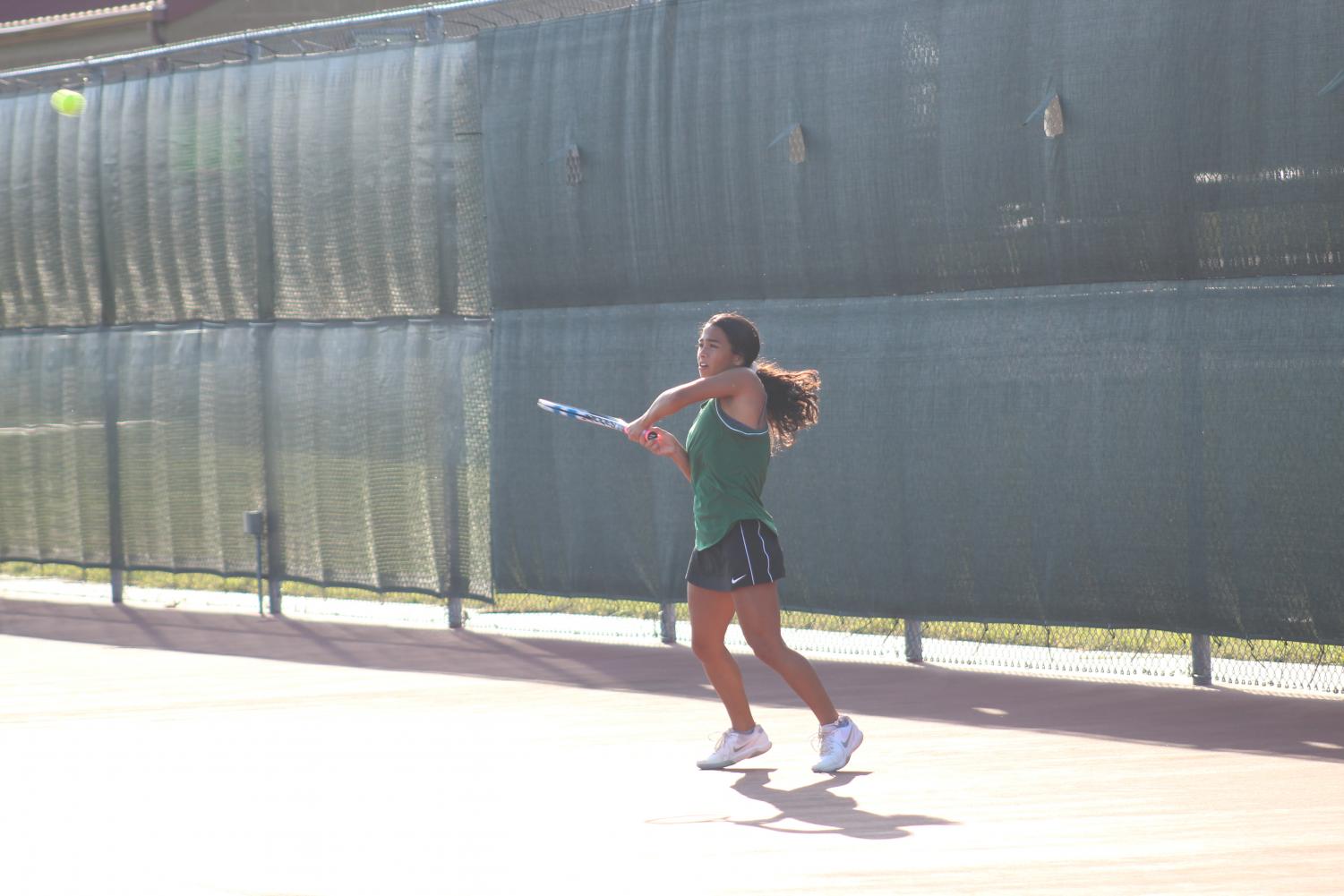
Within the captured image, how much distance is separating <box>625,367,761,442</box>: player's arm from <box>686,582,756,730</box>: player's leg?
62cm

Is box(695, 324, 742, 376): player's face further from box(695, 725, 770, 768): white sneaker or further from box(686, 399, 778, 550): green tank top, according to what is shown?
box(695, 725, 770, 768): white sneaker

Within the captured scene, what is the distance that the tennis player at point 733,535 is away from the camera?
627 centimetres

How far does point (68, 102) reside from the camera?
1237 cm

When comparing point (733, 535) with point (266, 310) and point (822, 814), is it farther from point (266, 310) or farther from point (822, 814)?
point (266, 310)

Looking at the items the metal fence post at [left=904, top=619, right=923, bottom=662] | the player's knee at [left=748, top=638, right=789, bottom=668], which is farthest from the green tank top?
the metal fence post at [left=904, top=619, right=923, bottom=662]

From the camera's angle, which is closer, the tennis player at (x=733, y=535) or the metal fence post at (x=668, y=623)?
the tennis player at (x=733, y=535)

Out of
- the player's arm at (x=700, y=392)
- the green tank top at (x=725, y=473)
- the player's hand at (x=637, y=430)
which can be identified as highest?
the player's arm at (x=700, y=392)

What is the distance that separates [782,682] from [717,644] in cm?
220

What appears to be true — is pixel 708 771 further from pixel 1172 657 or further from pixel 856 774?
pixel 1172 657

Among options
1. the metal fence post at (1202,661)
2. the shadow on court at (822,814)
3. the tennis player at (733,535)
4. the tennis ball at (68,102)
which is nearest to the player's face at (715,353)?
the tennis player at (733,535)

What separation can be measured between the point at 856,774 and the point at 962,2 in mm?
3895

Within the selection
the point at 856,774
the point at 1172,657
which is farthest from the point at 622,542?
the point at 856,774

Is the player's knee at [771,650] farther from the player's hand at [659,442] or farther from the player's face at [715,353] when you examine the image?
the player's face at [715,353]

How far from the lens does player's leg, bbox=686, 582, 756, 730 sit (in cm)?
641
